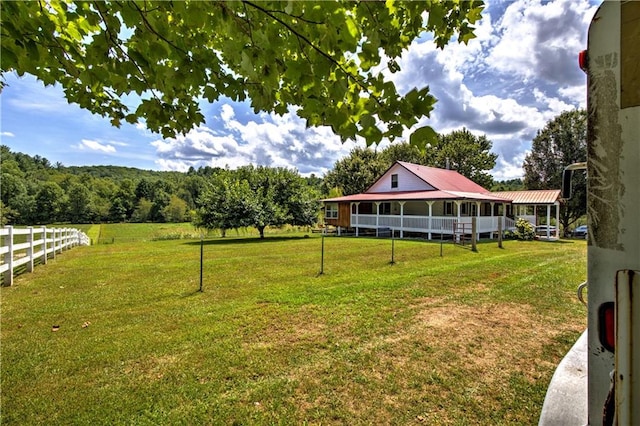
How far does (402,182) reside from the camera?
2364 centimetres

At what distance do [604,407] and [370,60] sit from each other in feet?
7.00

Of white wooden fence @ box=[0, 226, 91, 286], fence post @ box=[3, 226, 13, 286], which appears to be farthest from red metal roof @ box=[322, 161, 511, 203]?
fence post @ box=[3, 226, 13, 286]

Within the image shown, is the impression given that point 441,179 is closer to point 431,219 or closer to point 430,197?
point 430,197

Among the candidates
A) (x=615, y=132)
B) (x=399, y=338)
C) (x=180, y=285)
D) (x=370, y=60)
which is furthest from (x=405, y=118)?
(x=180, y=285)

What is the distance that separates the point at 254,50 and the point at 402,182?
22942mm

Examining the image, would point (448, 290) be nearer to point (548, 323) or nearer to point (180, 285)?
point (548, 323)

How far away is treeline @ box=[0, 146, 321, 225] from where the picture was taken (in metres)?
50.2

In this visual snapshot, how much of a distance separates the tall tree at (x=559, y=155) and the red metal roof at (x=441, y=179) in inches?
357

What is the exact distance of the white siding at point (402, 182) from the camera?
2230 cm

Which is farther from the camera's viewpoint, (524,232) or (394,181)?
(394,181)

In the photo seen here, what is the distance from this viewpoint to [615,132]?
1.11 m

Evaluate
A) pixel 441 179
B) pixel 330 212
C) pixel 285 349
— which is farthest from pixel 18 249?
pixel 441 179

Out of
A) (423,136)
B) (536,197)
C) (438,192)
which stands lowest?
(423,136)

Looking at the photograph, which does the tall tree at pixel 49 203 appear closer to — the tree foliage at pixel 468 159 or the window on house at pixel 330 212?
the window on house at pixel 330 212
